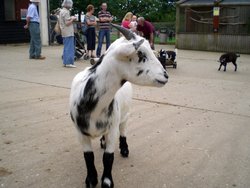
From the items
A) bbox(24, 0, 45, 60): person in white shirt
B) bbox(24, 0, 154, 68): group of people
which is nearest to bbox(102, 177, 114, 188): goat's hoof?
bbox(24, 0, 154, 68): group of people

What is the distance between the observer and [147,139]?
430 centimetres

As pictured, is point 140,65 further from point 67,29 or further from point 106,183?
point 67,29

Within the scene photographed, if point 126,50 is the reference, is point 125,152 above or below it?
below

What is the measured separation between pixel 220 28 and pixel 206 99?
1144 centimetres

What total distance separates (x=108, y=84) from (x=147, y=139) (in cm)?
178

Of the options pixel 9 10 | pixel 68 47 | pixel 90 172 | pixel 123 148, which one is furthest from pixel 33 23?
pixel 90 172

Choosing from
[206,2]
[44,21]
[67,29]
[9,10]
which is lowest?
[67,29]

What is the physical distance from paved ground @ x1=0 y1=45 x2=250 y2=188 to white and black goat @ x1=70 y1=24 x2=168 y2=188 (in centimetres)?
51

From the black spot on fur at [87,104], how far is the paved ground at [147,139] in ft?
2.16

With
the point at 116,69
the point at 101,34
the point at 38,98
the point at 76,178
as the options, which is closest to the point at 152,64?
the point at 116,69

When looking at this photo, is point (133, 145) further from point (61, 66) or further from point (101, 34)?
point (101, 34)

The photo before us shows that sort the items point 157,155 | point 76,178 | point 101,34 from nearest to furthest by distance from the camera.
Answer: point 76,178 → point 157,155 → point 101,34

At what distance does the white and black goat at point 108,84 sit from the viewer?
2.59m

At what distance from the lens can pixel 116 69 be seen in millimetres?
2646
